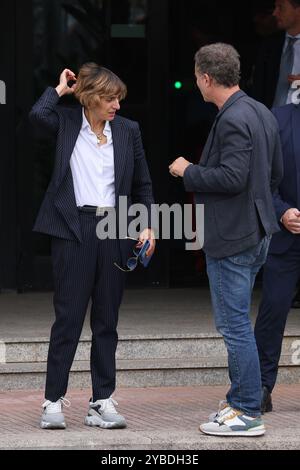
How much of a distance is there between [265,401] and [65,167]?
5.67 ft

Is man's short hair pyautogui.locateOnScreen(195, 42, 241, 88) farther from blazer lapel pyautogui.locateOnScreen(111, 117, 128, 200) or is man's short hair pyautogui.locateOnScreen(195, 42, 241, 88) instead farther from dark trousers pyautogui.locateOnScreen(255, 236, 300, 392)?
dark trousers pyautogui.locateOnScreen(255, 236, 300, 392)

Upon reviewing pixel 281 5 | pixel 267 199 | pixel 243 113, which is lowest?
pixel 267 199

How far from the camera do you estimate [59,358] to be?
6422 mm

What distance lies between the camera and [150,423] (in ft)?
21.9

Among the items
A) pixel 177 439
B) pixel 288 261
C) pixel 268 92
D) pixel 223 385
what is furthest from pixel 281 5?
pixel 177 439

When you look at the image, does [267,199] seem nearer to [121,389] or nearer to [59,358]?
[59,358]

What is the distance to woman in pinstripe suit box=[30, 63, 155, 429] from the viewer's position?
637 cm

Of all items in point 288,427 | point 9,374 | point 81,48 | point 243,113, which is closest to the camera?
point 243,113

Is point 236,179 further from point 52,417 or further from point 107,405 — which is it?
point 52,417

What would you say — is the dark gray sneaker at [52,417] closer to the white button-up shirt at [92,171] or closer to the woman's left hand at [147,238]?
the woman's left hand at [147,238]

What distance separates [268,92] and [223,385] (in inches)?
74.1

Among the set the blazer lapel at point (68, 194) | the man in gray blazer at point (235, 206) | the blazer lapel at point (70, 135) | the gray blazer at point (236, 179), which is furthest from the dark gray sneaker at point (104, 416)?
the blazer lapel at point (70, 135)

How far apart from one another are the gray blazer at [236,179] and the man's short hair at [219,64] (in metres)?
0.10

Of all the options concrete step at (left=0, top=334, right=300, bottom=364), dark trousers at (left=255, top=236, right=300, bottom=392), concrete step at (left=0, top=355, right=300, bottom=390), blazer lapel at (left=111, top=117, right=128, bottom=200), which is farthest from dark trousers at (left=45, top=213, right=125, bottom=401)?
concrete step at (left=0, top=334, right=300, bottom=364)
